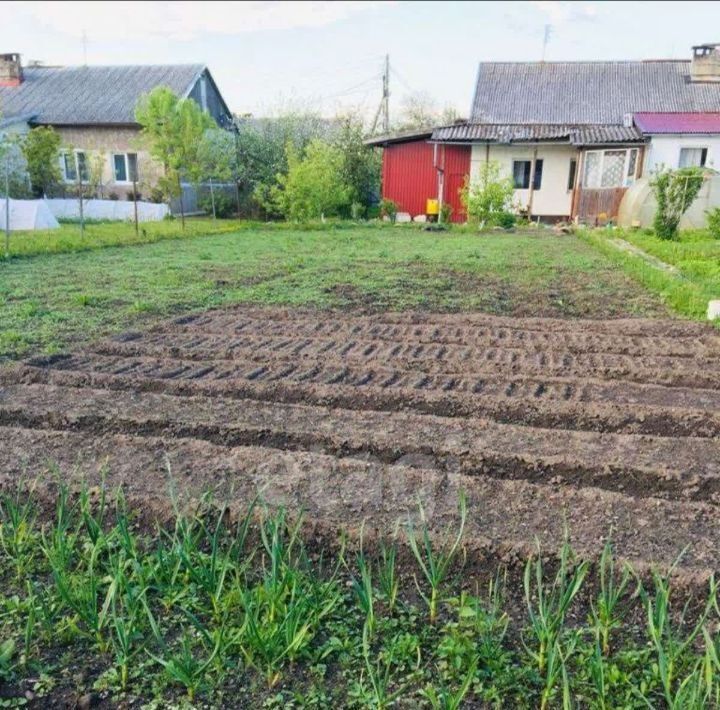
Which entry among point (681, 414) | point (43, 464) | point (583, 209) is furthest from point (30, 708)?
point (583, 209)

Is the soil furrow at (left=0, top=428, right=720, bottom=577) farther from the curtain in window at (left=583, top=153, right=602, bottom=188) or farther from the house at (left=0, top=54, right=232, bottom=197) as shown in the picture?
the house at (left=0, top=54, right=232, bottom=197)

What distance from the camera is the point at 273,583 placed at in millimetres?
1871

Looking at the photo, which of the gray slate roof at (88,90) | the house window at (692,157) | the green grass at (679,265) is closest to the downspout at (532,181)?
the house window at (692,157)

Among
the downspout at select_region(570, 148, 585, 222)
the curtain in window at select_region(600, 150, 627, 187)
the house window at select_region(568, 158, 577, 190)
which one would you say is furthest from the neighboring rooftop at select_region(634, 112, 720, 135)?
the house window at select_region(568, 158, 577, 190)

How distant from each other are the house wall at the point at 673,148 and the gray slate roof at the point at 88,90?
1625 cm

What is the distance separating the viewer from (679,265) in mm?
9383

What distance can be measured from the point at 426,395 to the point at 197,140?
54.6ft

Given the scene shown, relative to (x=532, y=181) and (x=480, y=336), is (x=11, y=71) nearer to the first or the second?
(x=532, y=181)

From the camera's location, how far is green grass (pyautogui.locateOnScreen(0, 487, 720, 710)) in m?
1.75

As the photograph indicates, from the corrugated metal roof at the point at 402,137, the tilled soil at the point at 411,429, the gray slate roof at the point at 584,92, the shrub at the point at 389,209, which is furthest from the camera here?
the gray slate roof at the point at 584,92

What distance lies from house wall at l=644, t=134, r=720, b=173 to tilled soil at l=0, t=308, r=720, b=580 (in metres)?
15.7

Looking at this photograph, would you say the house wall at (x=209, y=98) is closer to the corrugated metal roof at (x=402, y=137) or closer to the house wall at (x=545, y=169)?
the corrugated metal roof at (x=402, y=137)

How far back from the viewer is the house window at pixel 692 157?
1919 centimetres

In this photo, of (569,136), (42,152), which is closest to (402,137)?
(569,136)
